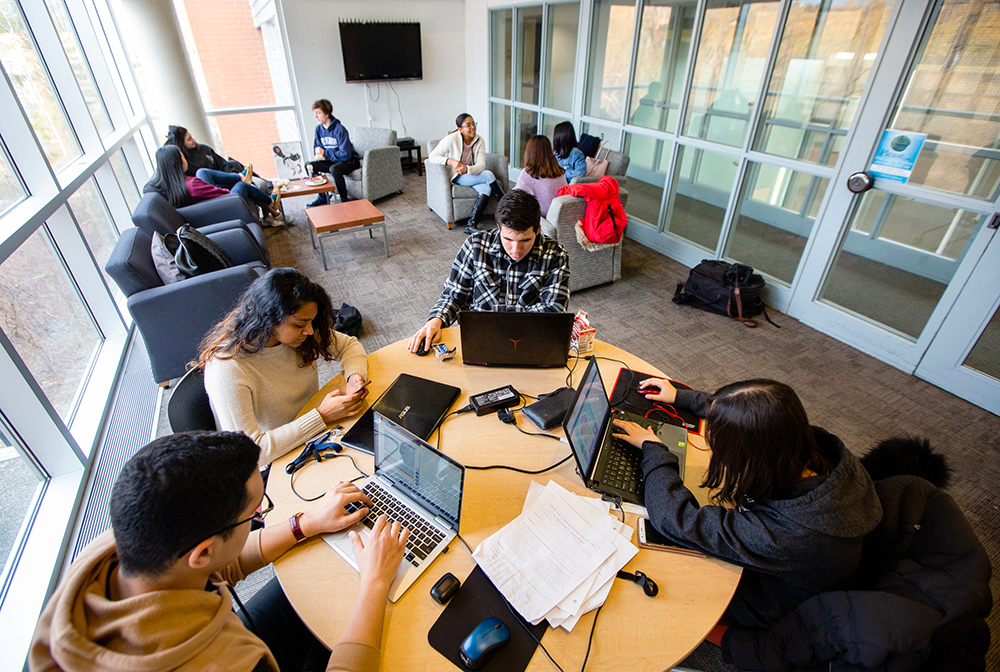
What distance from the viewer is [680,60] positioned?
4.14 m

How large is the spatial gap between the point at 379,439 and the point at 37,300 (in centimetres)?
255

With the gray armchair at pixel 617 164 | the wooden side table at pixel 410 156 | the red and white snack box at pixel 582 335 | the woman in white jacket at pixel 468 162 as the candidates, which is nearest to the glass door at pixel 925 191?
the gray armchair at pixel 617 164

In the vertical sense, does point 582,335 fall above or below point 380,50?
below

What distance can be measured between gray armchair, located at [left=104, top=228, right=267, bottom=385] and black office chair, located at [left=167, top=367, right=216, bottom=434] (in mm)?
1376

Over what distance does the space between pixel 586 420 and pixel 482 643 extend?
0.60 meters

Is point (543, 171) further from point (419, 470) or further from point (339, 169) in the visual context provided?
point (419, 470)

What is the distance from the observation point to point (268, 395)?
61.2 inches

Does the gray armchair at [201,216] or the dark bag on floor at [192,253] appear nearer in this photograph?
the dark bag on floor at [192,253]

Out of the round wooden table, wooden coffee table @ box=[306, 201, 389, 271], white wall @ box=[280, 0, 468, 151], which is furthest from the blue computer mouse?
white wall @ box=[280, 0, 468, 151]

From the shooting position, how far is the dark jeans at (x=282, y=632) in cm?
121

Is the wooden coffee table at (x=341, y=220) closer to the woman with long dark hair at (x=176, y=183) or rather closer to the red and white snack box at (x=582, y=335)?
the woman with long dark hair at (x=176, y=183)

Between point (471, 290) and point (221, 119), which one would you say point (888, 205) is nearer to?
point (471, 290)

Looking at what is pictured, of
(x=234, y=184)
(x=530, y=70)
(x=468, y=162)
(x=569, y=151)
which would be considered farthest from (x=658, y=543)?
(x=530, y=70)

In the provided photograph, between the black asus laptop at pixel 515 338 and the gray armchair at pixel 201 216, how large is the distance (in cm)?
263
